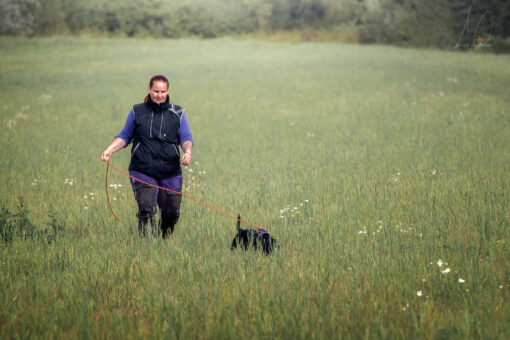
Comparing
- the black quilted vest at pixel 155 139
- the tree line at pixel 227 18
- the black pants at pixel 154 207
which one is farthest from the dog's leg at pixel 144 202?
the tree line at pixel 227 18

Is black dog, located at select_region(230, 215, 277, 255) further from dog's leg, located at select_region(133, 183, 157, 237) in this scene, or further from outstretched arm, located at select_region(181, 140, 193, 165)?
dog's leg, located at select_region(133, 183, 157, 237)

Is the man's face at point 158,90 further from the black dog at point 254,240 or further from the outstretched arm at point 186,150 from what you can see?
the black dog at point 254,240

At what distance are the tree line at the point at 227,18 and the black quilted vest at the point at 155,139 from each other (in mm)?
35422

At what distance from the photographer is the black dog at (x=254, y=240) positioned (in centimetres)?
450

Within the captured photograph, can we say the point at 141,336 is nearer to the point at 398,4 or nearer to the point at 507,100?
the point at 507,100

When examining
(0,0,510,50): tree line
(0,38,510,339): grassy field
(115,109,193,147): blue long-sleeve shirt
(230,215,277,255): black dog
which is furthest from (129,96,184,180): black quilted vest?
(0,0,510,50): tree line

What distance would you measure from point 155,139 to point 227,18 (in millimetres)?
76712

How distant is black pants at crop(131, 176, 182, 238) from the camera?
485cm

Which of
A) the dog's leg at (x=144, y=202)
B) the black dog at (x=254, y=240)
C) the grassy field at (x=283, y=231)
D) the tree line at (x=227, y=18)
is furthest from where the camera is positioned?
the tree line at (x=227, y=18)

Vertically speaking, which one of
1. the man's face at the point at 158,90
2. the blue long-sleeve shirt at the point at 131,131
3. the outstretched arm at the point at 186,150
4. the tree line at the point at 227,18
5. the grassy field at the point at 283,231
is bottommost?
the grassy field at the point at 283,231

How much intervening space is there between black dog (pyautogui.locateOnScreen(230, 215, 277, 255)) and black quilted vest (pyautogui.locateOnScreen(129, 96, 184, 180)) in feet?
3.61

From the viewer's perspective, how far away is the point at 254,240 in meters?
4.62

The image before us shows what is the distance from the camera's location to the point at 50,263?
4312 mm

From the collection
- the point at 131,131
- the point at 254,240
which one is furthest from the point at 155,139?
the point at 254,240
